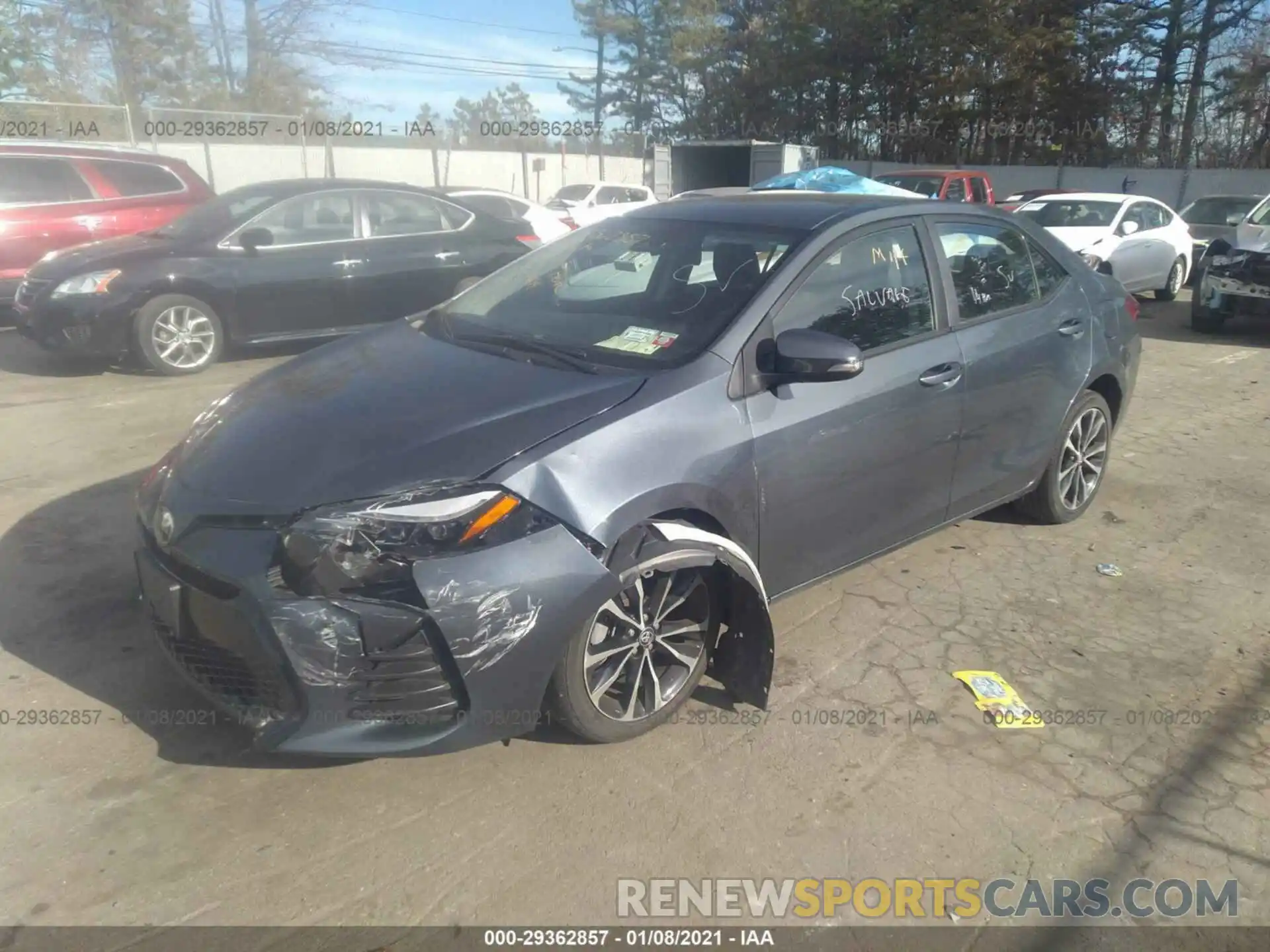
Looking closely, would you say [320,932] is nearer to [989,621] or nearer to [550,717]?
[550,717]

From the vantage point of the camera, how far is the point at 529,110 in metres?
62.1

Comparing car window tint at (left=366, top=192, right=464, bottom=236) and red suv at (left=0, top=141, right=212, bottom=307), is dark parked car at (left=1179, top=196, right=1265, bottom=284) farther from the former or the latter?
red suv at (left=0, top=141, right=212, bottom=307)

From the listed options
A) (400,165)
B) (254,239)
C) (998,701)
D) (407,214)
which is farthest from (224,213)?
(400,165)

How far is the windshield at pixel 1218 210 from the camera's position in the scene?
15.9 meters

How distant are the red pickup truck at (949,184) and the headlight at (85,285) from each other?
11.7 meters

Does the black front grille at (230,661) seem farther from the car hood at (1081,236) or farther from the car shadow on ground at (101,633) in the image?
the car hood at (1081,236)

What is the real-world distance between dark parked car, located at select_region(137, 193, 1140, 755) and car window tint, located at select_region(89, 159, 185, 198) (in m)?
7.38

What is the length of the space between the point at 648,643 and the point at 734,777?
0.48 m

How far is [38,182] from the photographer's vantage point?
9305 mm

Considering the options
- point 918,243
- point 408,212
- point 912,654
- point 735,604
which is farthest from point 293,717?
point 408,212

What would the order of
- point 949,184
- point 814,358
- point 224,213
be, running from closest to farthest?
1. point 814,358
2. point 224,213
3. point 949,184

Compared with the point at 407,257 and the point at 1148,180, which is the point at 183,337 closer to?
the point at 407,257

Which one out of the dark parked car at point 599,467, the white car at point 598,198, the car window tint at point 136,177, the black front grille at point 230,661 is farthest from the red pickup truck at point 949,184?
the black front grille at point 230,661

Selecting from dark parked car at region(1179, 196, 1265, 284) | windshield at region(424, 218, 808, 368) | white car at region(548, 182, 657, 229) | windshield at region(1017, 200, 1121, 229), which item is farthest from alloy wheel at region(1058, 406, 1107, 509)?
white car at region(548, 182, 657, 229)
